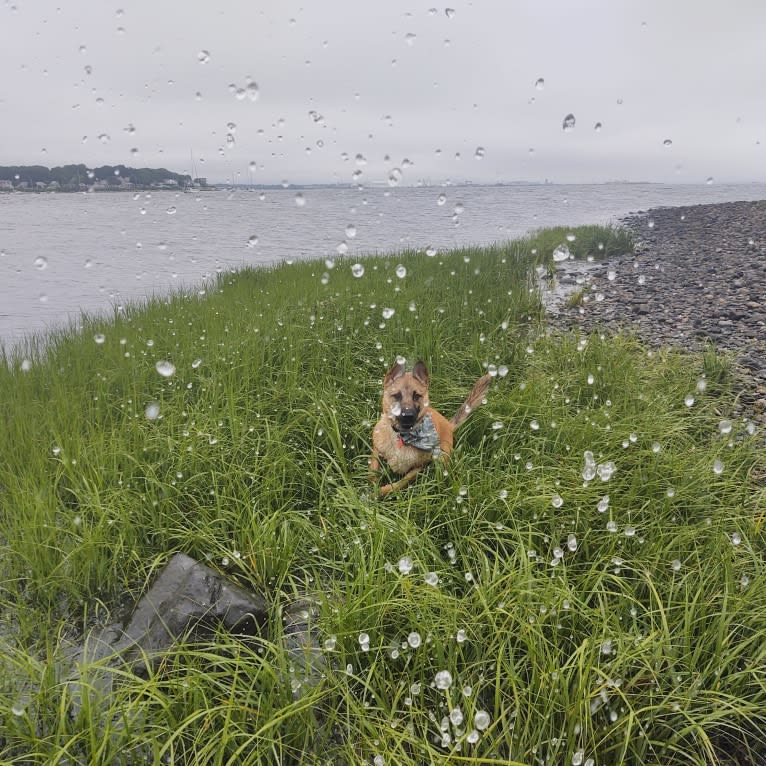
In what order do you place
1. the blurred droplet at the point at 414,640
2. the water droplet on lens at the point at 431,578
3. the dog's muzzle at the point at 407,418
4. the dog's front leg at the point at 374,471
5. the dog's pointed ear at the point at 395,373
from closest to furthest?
1. the blurred droplet at the point at 414,640
2. the water droplet on lens at the point at 431,578
3. the dog's muzzle at the point at 407,418
4. the dog's pointed ear at the point at 395,373
5. the dog's front leg at the point at 374,471

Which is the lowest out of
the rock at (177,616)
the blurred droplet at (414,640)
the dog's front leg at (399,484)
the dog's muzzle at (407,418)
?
the rock at (177,616)

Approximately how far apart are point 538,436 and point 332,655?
2.28m

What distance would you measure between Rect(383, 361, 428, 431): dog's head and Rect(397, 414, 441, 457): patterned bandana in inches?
3.2

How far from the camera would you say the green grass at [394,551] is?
1.97 m

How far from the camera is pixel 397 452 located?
3.14 meters

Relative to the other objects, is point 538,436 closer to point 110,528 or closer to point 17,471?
point 110,528

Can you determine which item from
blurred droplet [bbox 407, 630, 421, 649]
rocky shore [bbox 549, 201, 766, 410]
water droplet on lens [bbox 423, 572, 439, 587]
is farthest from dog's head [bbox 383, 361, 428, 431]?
rocky shore [bbox 549, 201, 766, 410]

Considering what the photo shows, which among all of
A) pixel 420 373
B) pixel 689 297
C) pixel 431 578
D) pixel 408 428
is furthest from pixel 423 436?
pixel 689 297

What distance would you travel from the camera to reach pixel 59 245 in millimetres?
21688

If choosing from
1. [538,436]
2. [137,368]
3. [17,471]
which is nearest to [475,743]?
[538,436]

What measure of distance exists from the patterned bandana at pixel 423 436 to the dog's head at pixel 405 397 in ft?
0.27

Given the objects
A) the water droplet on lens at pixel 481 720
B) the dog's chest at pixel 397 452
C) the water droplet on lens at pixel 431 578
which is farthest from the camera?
the dog's chest at pixel 397 452

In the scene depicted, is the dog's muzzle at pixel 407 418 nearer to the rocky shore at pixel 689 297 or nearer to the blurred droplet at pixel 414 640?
the blurred droplet at pixel 414 640

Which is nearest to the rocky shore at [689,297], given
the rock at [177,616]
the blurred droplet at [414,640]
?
the blurred droplet at [414,640]
